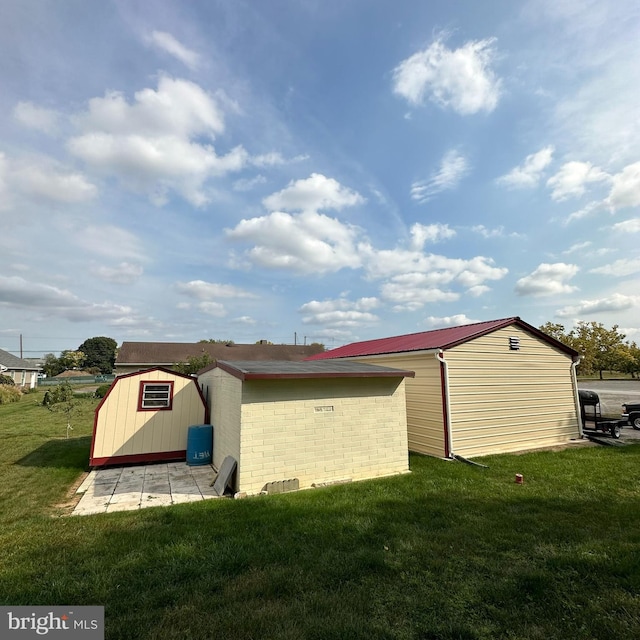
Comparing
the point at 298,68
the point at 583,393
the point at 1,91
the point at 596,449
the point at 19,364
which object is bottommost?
the point at 596,449

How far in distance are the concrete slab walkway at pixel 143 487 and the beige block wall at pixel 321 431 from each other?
4.07ft

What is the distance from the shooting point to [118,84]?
8312 millimetres

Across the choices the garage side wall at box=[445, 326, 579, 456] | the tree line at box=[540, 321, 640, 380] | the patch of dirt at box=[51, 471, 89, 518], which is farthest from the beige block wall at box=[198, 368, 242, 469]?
→ the tree line at box=[540, 321, 640, 380]

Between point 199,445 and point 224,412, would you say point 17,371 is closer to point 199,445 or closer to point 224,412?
point 199,445

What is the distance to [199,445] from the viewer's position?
8.89 metres

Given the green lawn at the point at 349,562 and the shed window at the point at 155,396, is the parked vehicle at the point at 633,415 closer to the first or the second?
the green lawn at the point at 349,562

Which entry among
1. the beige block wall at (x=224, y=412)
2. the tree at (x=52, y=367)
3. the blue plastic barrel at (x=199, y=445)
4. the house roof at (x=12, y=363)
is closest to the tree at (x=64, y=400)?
the beige block wall at (x=224, y=412)

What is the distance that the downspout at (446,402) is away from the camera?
30.1ft

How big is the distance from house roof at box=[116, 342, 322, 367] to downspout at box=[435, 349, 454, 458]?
2610 cm

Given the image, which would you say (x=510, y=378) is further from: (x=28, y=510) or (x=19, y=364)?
(x=19, y=364)

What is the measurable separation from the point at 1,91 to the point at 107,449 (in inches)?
344

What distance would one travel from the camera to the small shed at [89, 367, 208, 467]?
28.4ft

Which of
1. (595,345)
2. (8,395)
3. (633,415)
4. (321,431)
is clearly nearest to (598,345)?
(595,345)

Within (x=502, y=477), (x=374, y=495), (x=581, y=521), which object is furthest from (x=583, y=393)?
(x=374, y=495)
